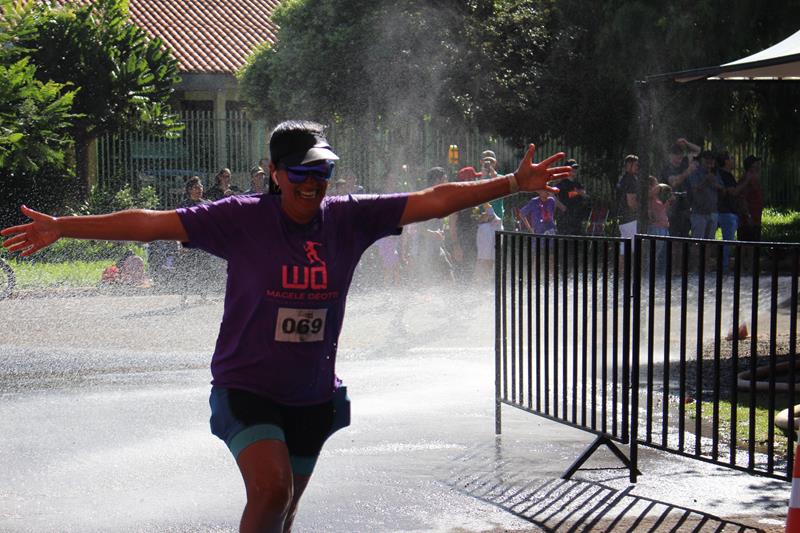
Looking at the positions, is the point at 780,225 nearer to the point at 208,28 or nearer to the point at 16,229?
the point at 208,28

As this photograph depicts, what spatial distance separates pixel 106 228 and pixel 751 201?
1527cm

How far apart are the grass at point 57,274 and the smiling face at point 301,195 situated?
45.3 ft

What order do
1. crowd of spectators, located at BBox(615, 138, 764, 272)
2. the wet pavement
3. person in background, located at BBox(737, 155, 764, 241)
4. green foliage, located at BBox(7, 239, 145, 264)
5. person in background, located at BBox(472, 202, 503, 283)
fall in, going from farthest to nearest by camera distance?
green foliage, located at BBox(7, 239, 145, 264)
person in background, located at BBox(737, 155, 764, 241)
crowd of spectators, located at BBox(615, 138, 764, 272)
person in background, located at BBox(472, 202, 503, 283)
the wet pavement

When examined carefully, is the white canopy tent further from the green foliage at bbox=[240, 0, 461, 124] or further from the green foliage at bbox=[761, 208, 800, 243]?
the green foliage at bbox=[240, 0, 461, 124]

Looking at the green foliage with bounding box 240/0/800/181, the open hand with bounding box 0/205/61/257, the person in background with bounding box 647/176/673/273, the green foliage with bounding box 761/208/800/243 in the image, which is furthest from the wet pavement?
the green foliage with bounding box 761/208/800/243

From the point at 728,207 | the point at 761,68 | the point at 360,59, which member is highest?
the point at 360,59

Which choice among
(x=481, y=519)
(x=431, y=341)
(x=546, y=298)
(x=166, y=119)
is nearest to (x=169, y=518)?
(x=481, y=519)

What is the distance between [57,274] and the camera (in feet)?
62.5

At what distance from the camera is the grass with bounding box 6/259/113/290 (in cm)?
1788

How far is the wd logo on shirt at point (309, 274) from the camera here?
14.2ft

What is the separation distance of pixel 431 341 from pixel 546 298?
4.92 metres

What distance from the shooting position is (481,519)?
5.86 meters

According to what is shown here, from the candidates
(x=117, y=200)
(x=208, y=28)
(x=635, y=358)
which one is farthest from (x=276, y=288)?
(x=208, y=28)

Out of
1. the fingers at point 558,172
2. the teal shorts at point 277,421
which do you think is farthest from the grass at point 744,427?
the teal shorts at point 277,421
